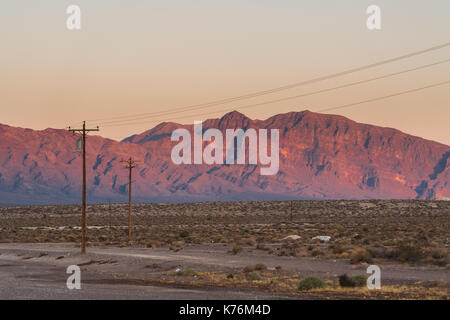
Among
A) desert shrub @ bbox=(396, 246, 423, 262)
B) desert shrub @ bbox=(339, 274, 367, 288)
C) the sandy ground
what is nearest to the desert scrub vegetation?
desert shrub @ bbox=(396, 246, 423, 262)

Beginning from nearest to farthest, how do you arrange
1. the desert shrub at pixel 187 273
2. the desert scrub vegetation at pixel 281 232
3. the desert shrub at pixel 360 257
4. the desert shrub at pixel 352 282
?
the desert shrub at pixel 352 282 < the desert shrub at pixel 187 273 < the desert shrub at pixel 360 257 < the desert scrub vegetation at pixel 281 232

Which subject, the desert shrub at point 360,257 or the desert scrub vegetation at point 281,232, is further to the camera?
the desert scrub vegetation at point 281,232

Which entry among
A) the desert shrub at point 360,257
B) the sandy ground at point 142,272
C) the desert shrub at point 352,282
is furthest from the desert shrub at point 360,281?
the desert shrub at point 360,257

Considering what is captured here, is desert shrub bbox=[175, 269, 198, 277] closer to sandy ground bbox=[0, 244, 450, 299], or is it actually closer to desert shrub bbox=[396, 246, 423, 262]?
sandy ground bbox=[0, 244, 450, 299]

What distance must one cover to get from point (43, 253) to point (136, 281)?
21879 millimetres

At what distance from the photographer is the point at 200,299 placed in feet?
82.4

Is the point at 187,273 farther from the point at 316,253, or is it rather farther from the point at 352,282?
the point at 316,253

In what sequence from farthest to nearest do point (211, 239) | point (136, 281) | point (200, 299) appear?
point (211, 239)
point (136, 281)
point (200, 299)

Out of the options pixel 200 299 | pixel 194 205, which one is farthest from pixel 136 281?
pixel 194 205

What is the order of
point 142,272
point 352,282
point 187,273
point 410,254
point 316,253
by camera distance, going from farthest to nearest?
point 316,253, point 410,254, point 142,272, point 187,273, point 352,282

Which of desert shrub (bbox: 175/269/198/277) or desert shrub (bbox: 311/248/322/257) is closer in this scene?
desert shrub (bbox: 175/269/198/277)

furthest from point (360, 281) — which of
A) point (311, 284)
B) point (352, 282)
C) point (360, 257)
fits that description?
point (360, 257)

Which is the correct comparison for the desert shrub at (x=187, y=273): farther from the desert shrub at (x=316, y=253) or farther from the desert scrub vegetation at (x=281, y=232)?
the desert shrub at (x=316, y=253)
